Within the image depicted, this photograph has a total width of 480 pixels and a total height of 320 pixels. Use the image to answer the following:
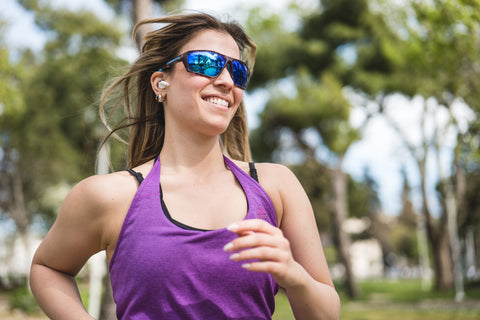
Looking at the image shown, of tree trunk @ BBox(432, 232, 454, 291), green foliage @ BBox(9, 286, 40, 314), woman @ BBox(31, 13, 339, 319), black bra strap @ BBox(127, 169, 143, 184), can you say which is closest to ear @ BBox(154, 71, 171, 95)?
woman @ BBox(31, 13, 339, 319)

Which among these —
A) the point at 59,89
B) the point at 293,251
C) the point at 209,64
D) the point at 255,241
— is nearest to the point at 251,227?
the point at 255,241

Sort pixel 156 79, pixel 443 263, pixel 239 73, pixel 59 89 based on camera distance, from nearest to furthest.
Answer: pixel 239 73
pixel 156 79
pixel 443 263
pixel 59 89

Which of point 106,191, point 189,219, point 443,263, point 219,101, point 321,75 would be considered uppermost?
point 219,101

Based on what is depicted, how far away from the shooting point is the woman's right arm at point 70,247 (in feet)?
5.49

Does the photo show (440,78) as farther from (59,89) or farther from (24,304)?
(59,89)

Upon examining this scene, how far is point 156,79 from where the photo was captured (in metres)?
1.96

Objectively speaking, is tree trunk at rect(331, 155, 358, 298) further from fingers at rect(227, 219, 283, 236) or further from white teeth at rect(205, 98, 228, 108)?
fingers at rect(227, 219, 283, 236)

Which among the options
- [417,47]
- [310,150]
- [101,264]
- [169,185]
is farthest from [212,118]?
[310,150]

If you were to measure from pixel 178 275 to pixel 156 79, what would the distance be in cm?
79

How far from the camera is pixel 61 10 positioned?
25.2 meters

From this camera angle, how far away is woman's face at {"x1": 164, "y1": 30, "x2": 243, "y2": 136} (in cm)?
177

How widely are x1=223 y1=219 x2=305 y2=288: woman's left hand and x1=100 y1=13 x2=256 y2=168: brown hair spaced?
81 centimetres

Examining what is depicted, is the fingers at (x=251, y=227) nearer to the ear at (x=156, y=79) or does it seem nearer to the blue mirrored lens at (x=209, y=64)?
the blue mirrored lens at (x=209, y=64)

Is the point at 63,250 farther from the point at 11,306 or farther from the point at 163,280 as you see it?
the point at 11,306
